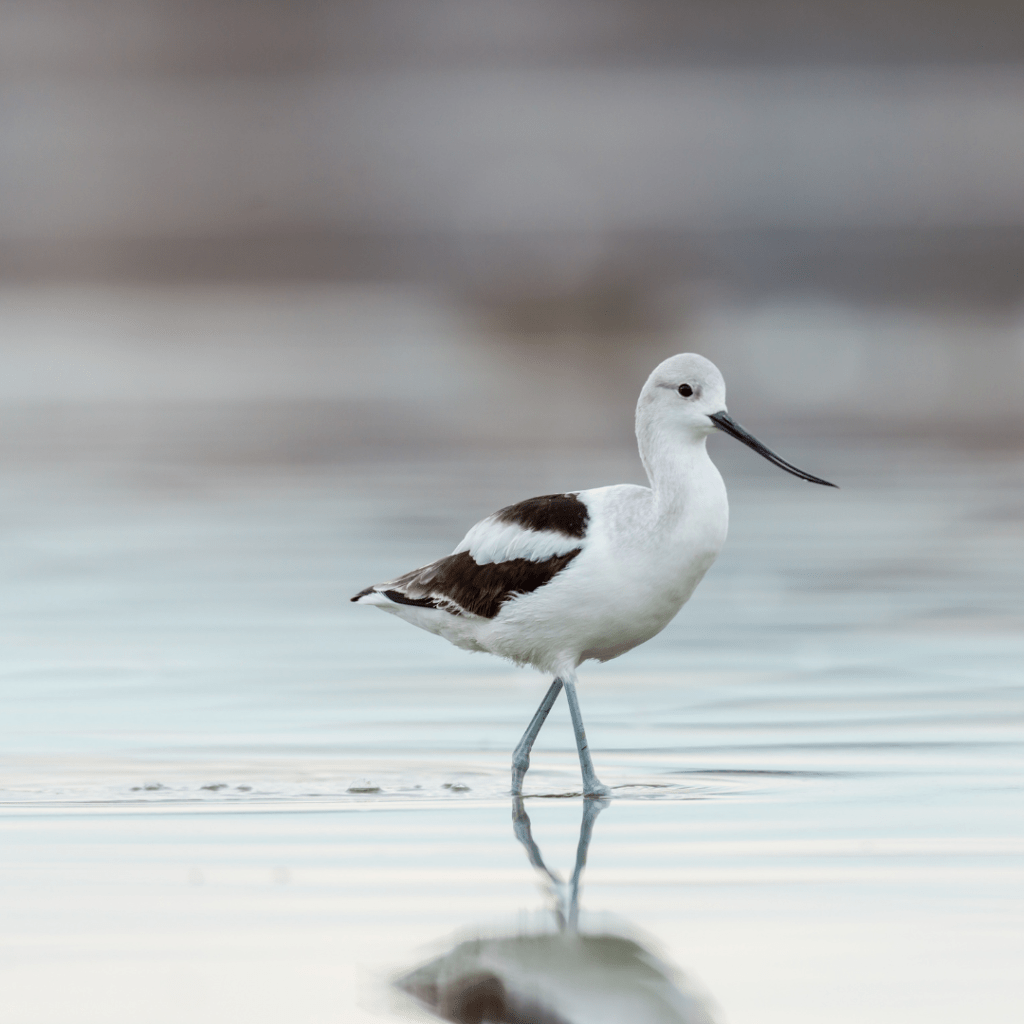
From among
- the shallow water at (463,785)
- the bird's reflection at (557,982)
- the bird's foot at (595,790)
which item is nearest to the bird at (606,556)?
the bird's foot at (595,790)

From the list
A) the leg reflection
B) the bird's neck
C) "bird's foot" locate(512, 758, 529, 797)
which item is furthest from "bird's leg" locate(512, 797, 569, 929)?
the bird's neck

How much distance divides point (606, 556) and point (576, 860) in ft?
3.54

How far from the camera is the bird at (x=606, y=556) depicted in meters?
6.33

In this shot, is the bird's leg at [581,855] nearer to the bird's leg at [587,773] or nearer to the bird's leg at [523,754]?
the bird's leg at [587,773]

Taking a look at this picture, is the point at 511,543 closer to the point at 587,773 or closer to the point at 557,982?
the point at 587,773

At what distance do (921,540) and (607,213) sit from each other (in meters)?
33.8

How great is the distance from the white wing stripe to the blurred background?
50.3ft

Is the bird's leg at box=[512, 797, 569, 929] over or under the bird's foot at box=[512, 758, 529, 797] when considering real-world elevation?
under

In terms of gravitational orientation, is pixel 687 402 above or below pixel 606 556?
above

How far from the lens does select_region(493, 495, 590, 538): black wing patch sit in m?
6.48

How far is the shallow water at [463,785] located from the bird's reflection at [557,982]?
0.05 metres

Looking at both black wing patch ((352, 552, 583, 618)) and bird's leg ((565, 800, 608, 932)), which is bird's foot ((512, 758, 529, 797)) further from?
black wing patch ((352, 552, 583, 618))

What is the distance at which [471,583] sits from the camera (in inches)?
266

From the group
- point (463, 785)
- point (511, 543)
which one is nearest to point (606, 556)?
point (511, 543)
